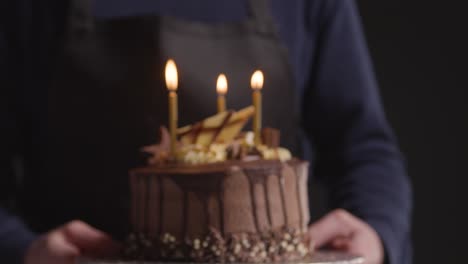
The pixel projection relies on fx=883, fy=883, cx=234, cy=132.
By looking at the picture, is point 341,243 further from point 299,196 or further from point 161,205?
point 161,205

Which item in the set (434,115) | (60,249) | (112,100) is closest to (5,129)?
(112,100)

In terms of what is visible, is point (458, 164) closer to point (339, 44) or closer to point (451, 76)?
point (451, 76)

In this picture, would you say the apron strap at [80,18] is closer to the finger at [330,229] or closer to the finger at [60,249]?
the finger at [60,249]

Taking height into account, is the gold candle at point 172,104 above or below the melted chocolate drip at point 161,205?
above

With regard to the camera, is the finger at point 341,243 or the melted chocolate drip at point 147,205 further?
the finger at point 341,243

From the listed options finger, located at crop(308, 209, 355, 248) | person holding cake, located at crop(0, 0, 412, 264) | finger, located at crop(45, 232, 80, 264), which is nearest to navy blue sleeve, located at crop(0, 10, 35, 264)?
person holding cake, located at crop(0, 0, 412, 264)

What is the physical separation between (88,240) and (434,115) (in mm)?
1293

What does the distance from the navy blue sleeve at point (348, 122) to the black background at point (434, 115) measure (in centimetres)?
56

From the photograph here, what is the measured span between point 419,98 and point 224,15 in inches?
32.9

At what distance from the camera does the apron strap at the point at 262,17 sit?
5.39 feet

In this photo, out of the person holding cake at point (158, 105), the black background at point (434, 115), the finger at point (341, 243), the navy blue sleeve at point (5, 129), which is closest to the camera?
the finger at point (341, 243)

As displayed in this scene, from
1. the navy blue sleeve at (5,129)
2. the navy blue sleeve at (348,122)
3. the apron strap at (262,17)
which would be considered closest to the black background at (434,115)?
the navy blue sleeve at (348,122)

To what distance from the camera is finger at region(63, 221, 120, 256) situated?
124cm

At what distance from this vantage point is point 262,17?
165 centimetres
